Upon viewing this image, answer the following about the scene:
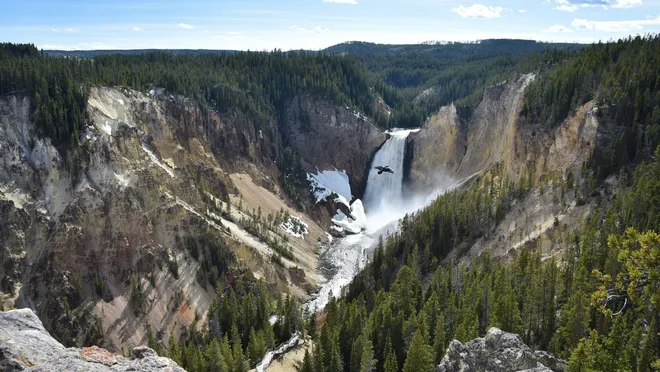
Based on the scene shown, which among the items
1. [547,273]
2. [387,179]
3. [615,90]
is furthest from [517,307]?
[387,179]

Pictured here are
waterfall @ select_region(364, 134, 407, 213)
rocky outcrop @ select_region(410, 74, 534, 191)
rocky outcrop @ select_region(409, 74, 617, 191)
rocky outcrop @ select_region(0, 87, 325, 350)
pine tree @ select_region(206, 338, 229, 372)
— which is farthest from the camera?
waterfall @ select_region(364, 134, 407, 213)

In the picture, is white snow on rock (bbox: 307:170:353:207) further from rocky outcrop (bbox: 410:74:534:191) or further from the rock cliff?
the rock cliff

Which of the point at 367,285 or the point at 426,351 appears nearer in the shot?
the point at 426,351

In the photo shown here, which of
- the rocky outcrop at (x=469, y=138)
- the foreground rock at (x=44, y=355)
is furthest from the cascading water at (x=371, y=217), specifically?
the foreground rock at (x=44, y=355)

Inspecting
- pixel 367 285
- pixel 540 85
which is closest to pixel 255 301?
pixel 367 285

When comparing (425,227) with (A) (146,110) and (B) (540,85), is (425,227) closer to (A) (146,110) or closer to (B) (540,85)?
(B) (540,85)

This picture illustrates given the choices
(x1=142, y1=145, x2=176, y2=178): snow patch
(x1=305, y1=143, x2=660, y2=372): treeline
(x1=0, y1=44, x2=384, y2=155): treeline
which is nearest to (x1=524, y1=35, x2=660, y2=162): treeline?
(x1=305, y1=143, x2=660, y2=372): treeline
